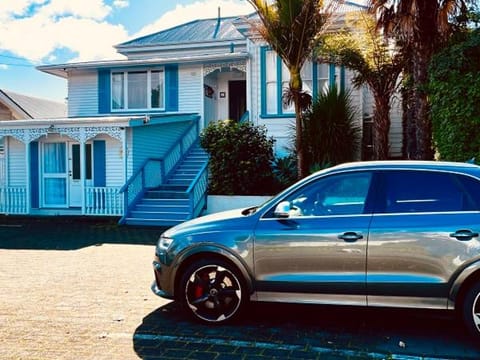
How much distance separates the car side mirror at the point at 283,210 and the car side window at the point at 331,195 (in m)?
0.10

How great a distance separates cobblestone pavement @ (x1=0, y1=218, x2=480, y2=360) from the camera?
4512mm

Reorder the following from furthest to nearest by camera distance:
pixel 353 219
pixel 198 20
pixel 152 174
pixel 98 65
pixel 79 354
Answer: pixel 198 20 → pixel 98 65 → pixel 152 174 → pixel 353 219 → pixel 79 354

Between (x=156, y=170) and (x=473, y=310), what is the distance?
1331 cm

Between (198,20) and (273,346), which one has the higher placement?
(198,20)

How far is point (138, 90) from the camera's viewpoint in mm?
19750

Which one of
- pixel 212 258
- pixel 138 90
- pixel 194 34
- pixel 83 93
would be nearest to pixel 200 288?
pixel 212 258

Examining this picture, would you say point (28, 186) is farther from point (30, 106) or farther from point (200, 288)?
point (200, 288)

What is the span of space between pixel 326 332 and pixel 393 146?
1321cm

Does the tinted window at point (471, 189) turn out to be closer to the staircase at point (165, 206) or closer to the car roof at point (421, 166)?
the car roof at point (421, 166)

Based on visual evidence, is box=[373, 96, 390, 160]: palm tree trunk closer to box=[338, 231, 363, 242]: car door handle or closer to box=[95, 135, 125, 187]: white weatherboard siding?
box=[95, 135, 125, 187]: white weatherboard siding

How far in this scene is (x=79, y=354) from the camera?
14.7ft

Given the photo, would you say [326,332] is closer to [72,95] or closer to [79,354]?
[79,354]

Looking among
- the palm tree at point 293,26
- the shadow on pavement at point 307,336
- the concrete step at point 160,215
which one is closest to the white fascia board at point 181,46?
the palm tree at point 293,26

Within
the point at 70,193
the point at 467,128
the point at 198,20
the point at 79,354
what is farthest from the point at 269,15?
the point at 198,20
